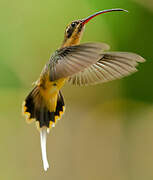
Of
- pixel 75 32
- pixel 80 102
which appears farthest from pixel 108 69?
pixel 80 102

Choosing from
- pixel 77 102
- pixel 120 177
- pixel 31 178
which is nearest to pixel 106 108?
pixel 77 102

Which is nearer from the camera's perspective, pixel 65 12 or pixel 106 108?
pixel 65 12

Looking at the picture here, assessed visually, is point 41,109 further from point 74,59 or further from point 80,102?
point 80,102

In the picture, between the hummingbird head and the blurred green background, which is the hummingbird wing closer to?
the hummingbird head

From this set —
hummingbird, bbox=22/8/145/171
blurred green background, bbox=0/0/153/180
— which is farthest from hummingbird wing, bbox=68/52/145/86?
blurred green background, bbox=0/0/153/180

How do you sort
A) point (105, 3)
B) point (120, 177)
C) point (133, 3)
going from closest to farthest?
point (105, 3) < point (133, 3) < point (120, 177)

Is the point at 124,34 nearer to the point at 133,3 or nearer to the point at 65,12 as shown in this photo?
the point at 133,3
